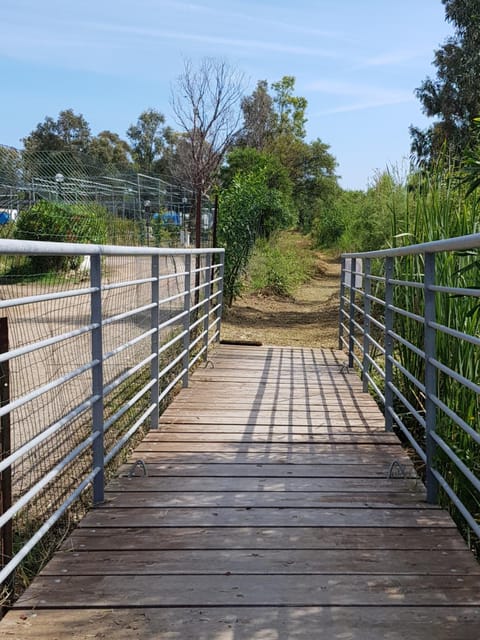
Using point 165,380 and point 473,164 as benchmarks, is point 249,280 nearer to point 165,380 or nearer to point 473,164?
point 165,380

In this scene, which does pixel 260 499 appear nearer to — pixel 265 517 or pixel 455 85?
pixel 265 517

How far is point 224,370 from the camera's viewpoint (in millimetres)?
6715

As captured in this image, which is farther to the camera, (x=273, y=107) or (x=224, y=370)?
(x=273, y=107)

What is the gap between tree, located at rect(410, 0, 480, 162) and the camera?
24.4 meters

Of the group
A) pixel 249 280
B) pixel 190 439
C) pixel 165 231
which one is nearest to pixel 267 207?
pixel 249 280

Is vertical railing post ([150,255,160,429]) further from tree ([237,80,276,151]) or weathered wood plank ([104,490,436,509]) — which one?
tree ([237,80,276,151])

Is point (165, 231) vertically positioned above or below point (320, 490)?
above

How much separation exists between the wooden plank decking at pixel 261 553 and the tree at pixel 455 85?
2187 cm

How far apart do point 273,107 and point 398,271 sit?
164ft

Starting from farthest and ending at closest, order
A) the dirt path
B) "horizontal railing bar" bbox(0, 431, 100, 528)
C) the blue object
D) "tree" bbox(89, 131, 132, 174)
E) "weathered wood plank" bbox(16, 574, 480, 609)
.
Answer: "tree" bbox(89, 131, 132, 174) → the blue object → the dirt path → "weathered wood plank" bbox(16, 574, 480, 609) → "horizontal railing bar" bbox(0, 431, 100, 528)

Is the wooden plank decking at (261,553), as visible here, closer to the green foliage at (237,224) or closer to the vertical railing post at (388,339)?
the vertical railing post at (388,339)

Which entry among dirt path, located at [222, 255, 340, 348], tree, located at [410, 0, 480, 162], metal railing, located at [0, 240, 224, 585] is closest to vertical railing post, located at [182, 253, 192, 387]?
metal railing, located at [0, 240, 224, 585]

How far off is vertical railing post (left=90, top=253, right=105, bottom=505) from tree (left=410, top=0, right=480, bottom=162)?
22580mm

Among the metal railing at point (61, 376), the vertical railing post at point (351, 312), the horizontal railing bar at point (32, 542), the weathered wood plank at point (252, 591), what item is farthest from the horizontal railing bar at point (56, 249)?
the vertical railing post at point (351, 312)
